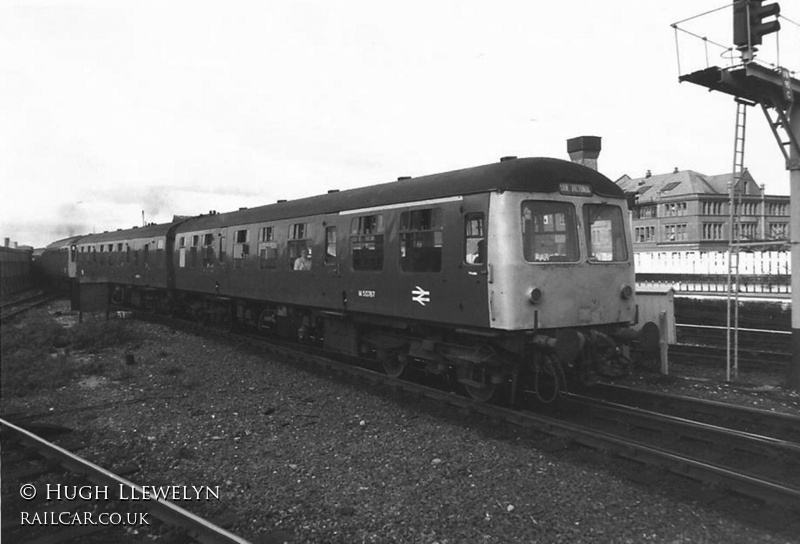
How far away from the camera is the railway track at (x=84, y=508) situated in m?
4.30

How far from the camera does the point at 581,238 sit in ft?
25.1

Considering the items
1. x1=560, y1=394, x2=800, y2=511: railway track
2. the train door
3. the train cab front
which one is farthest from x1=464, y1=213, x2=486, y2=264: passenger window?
x1=560, y1=394, x2=800, y2=511: railway track

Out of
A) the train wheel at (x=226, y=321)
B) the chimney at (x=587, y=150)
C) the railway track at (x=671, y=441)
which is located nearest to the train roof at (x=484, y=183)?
the railway track at (x=671, y=441)

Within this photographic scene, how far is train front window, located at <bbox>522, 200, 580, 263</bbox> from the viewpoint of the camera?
7.21 meters

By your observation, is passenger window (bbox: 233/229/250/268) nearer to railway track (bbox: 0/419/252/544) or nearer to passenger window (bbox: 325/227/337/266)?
passenger window (bbox: 325/227/337/266)

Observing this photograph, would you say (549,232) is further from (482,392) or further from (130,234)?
(130,234)

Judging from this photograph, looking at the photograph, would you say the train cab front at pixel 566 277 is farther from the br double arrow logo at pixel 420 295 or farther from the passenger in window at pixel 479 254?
the br double arrow logo at pixel 420 295

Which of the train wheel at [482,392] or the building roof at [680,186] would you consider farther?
the building roof at [680,186]

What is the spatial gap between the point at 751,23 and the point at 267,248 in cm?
1021

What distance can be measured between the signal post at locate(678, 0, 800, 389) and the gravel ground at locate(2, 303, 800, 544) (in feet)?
7.28

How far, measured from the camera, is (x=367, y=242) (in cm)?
952

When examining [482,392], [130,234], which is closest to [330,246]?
[482,392]

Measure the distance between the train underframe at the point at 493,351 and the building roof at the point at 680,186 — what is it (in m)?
59.4

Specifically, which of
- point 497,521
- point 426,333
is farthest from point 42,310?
point 497,521
